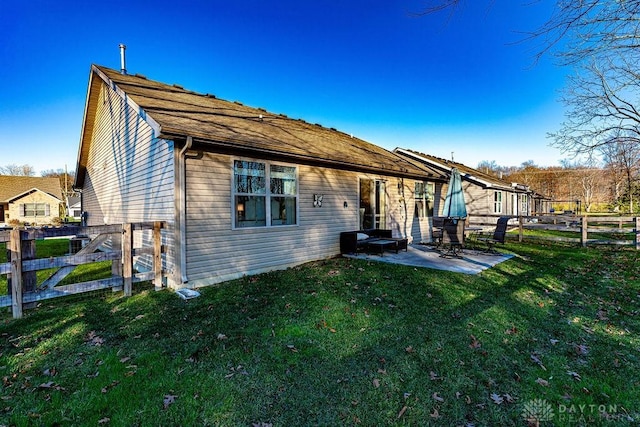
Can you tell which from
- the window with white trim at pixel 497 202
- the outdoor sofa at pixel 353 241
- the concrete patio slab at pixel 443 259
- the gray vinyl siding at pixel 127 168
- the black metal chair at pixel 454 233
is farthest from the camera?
the window with white trim at pixel 497 202

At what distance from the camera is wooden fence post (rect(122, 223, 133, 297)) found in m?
5.51

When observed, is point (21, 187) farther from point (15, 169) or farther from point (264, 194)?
point (15, 169)

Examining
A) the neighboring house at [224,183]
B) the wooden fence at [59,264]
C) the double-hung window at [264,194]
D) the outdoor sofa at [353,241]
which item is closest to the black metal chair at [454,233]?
the outdoor sofa at [353,241]

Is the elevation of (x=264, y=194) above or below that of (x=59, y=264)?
above

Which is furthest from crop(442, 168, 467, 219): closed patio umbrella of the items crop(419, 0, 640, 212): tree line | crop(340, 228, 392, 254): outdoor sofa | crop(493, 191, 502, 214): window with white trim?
crop(493, 191, 502, 214): window with white trim

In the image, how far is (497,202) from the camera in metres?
20.7

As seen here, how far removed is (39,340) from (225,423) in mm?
3201

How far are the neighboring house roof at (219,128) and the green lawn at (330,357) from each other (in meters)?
3.03

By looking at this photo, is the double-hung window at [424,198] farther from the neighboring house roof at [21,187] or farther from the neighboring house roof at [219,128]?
the neighboring house roof at [21,187]

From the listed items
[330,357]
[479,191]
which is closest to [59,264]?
[330,357]

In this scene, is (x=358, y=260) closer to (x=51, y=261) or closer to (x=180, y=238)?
(x=180, y=238)

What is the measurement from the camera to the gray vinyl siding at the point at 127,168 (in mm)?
6355

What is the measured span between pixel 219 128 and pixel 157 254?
308 centimetres

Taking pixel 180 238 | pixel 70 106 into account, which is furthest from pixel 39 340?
pixel 70 106
